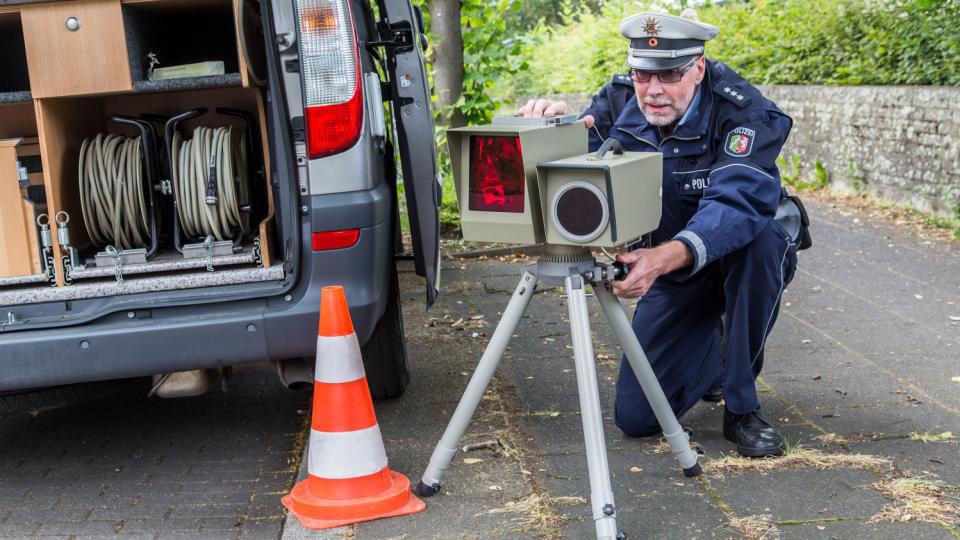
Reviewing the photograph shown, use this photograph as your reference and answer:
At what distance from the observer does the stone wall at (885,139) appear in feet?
28.6

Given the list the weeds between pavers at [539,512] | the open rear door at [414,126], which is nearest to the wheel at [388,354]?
the open rear door at [414,126]

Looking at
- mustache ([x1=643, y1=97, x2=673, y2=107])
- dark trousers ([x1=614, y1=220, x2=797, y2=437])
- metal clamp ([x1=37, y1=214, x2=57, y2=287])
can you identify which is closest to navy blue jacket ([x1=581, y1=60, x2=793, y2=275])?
mustache ([x1=643, y1=97, x2=673, y2=107])

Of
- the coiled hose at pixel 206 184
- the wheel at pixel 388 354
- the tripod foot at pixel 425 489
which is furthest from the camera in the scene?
the wheel at pixel 388 354

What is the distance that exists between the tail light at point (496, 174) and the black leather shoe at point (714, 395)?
1735 millimetres

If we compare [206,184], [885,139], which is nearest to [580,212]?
[206,184]

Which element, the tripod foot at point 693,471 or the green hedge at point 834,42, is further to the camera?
the green hedge at point 834,42

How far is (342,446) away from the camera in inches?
143

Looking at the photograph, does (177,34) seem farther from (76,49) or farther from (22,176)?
(22,176)

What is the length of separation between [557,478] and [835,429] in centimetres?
118

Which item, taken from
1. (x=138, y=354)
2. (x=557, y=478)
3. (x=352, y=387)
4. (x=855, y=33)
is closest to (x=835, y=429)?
(x=557, y=478)

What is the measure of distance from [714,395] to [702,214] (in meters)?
1.29

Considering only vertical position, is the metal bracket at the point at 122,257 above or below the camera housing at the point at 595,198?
below

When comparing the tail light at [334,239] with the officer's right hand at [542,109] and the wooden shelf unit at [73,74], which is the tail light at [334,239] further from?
the officer's right hand at [542,109]

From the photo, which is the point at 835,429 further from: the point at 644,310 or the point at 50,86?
the point at 50,86
